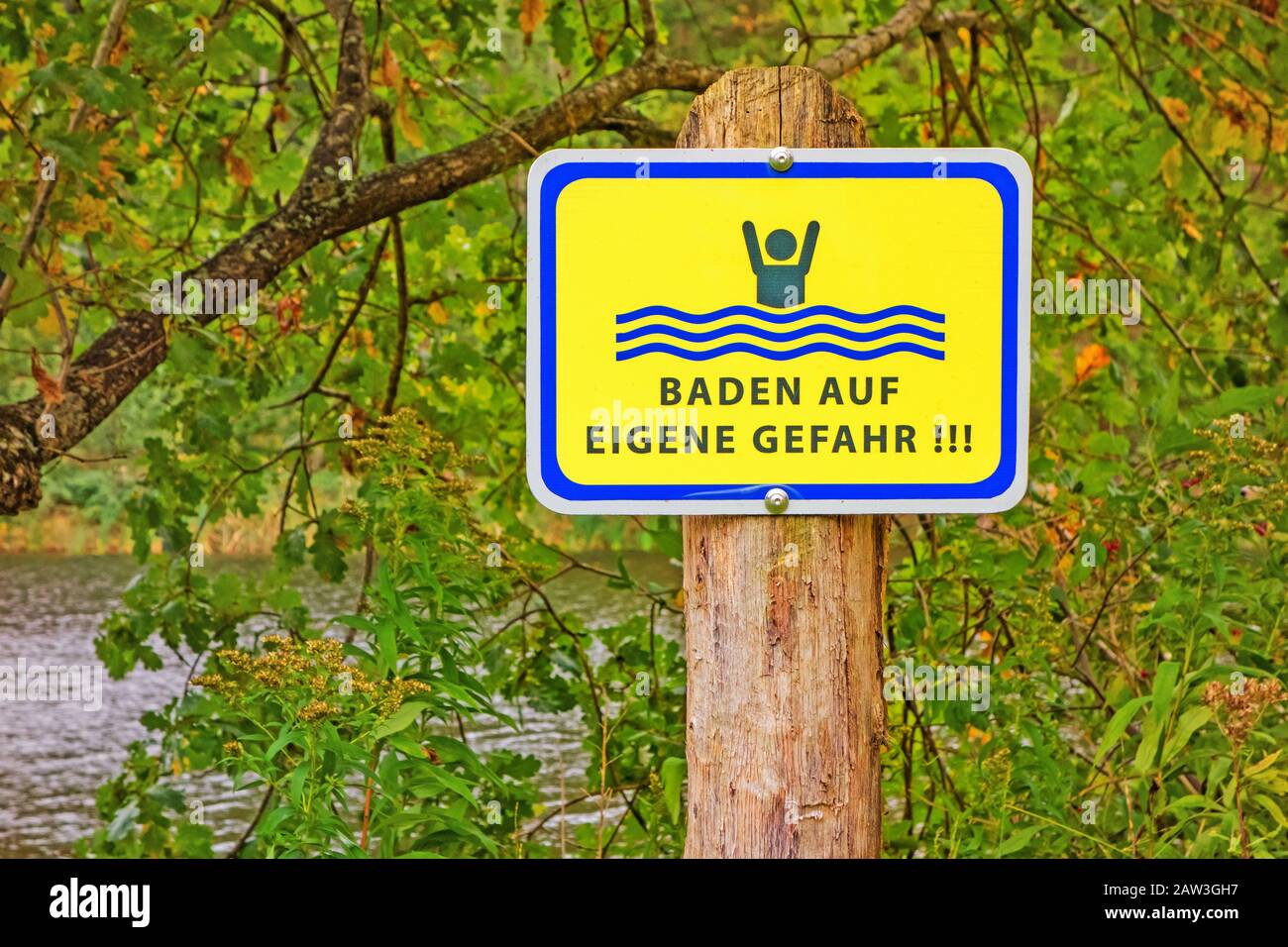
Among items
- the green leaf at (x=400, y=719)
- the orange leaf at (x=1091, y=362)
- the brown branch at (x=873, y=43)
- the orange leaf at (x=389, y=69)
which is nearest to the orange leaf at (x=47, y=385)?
the green leaf at (x=400, y=719)

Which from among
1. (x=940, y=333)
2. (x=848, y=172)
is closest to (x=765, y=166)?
(x=848, y=172)

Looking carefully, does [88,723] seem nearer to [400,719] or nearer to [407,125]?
[407,125]

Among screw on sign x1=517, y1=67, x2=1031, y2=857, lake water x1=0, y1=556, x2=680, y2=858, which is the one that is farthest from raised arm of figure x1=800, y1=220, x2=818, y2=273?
lake water x1=0, y1=556, x2=680, y2=858

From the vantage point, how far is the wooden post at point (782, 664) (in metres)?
1.52

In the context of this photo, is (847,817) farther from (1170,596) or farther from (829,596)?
(1170,596)

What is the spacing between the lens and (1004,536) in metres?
3.21

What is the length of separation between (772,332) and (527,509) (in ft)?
9.74

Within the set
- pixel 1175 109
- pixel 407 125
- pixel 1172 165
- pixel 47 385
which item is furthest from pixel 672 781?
pixel 1175 109

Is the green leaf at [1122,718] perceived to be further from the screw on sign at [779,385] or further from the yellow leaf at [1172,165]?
the yellow leaf at [1172,165]

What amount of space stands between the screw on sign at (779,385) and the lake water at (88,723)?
274 cm

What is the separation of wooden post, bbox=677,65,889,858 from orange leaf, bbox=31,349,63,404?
148 centimetres

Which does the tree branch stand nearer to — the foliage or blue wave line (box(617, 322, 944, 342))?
the foliage

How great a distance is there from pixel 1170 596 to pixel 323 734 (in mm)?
1462

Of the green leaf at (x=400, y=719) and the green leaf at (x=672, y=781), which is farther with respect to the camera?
Result: the green leaf at (x=672, y=781)
